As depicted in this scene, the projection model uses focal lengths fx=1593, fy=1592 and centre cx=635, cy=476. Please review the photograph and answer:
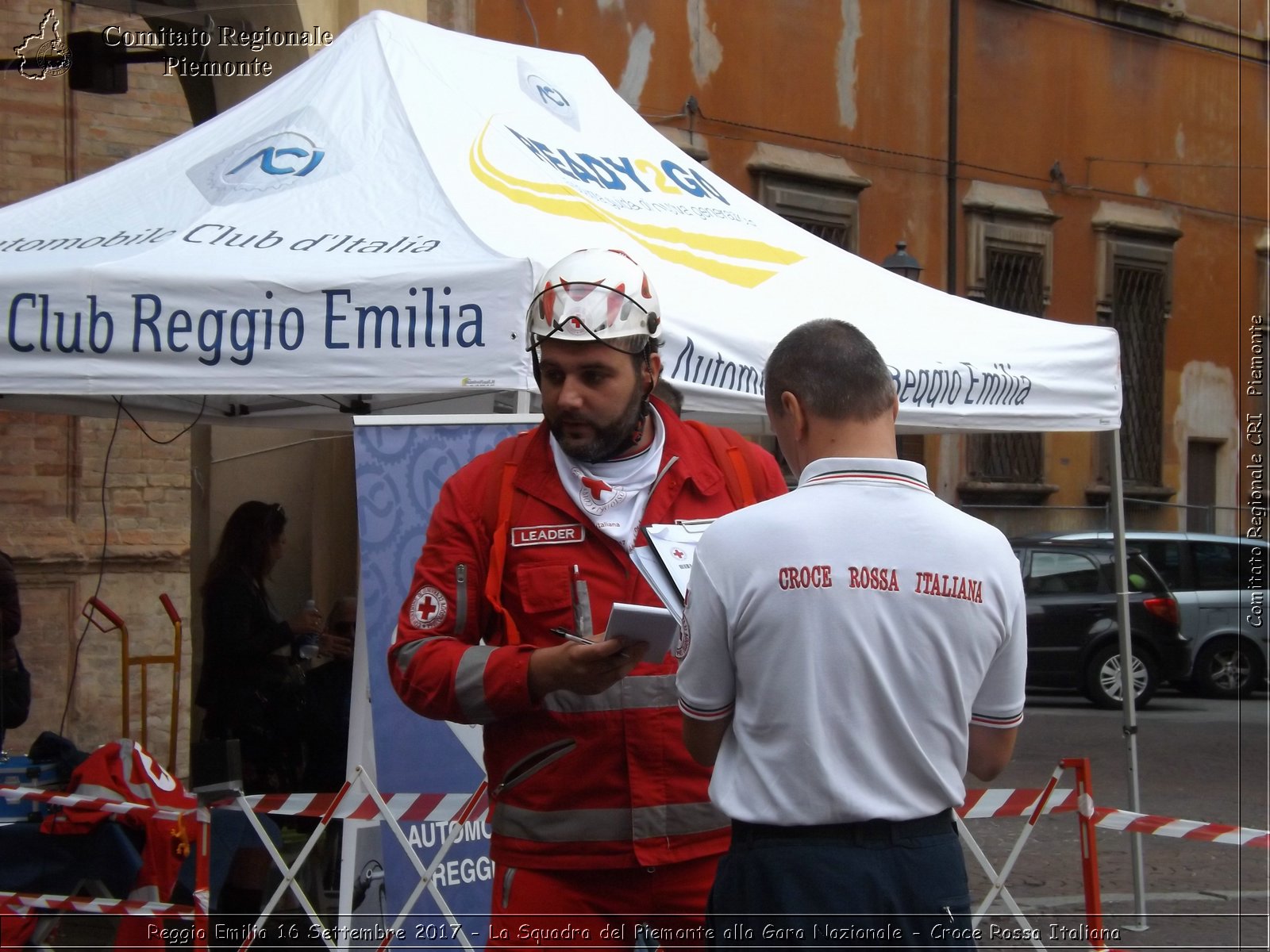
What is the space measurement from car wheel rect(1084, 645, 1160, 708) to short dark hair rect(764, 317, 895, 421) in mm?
14119

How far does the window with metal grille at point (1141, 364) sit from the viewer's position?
22625 millimetres

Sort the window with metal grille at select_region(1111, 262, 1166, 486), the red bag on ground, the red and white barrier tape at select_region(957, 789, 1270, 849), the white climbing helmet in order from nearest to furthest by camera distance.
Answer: the white climbing helmet
the red and white barrier tape at select_region(957, 789, 1270, 849)
the red bag on ground
the window with metal grille at select_region(1111, 262, 1166, 486)

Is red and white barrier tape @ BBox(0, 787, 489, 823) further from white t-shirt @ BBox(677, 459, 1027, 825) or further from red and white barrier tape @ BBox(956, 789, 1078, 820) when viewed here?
white t-shirt @ BBox(677, 459, 1027, 825)

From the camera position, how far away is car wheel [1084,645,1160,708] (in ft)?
52.8

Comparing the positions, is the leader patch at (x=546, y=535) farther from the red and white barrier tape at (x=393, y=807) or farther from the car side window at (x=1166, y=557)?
the car side window at (x=1166, y=557)

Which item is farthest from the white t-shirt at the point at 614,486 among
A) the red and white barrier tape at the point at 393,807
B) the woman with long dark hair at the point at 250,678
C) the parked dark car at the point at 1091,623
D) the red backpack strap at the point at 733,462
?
the parked dark car at the point at 1091,623

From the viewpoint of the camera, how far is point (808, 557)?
8.26ft

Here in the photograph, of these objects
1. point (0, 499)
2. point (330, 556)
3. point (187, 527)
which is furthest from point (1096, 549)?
point (0, 499)

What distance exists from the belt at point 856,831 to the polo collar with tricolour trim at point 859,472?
0.54 metres

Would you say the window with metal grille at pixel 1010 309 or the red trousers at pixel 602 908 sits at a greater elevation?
the window with metal grille at pixel 1010 309

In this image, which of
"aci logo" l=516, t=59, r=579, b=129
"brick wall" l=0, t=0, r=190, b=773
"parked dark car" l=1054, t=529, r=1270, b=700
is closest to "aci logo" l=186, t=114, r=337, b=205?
"aci logo" l=516, t=59, r=579, b=129

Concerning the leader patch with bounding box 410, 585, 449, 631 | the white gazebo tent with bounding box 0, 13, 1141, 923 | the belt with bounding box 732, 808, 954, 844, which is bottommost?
the belt with bounding box 732, 808, 954, 844

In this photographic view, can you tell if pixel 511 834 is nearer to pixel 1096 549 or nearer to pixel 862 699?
pixel 862 699

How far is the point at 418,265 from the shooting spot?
4.83 m
